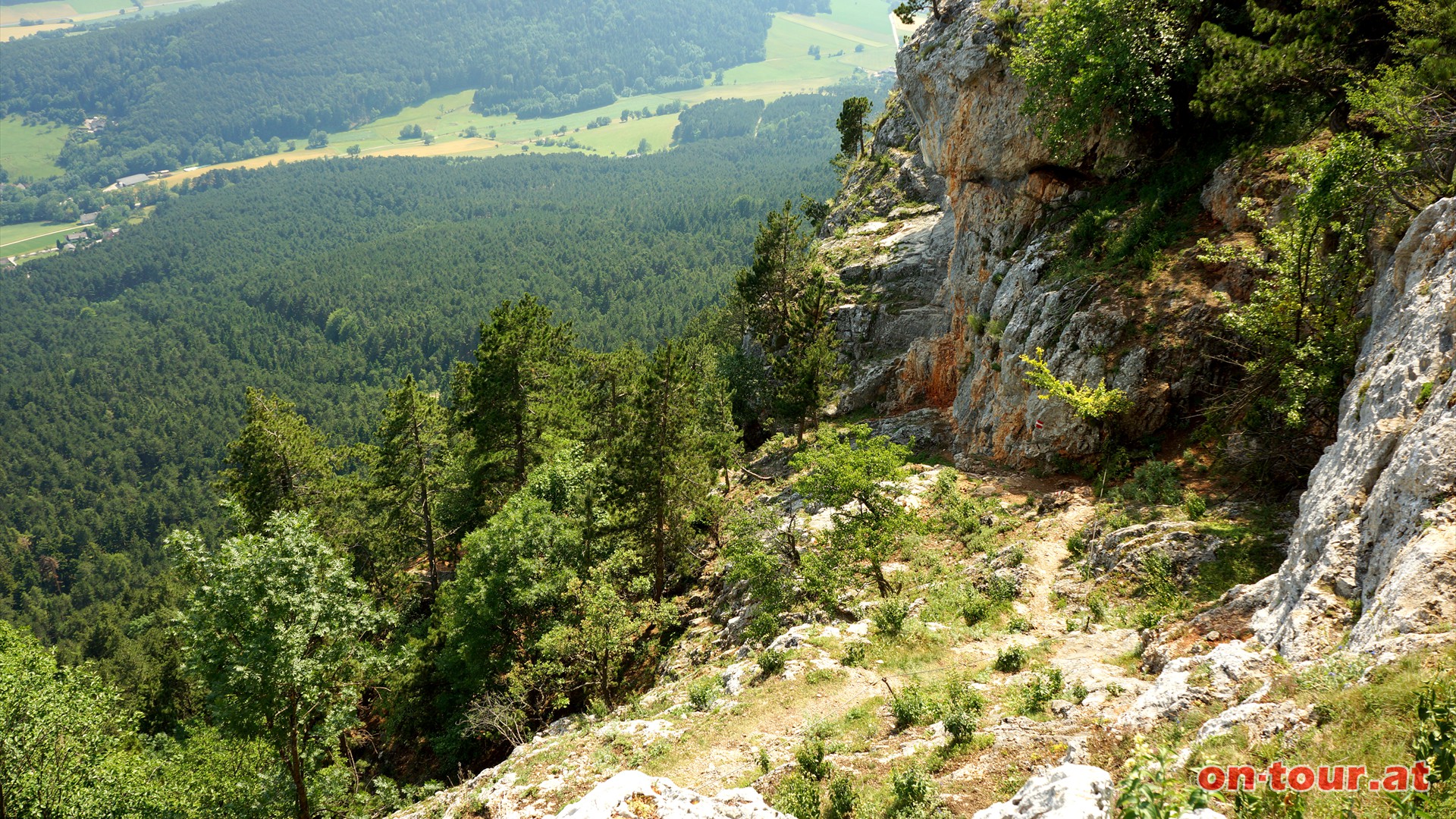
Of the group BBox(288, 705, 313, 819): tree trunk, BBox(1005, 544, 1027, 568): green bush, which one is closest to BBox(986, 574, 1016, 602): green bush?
BBox(1005, 544, 1027, 568): green bush

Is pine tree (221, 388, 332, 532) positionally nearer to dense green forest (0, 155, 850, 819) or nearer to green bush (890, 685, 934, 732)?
dense green forest (0, 155, 850, 819)

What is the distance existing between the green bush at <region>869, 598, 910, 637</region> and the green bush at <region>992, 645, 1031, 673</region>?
9.40 ft

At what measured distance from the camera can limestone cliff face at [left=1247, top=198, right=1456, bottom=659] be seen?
8.77 meters

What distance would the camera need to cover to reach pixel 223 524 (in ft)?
474

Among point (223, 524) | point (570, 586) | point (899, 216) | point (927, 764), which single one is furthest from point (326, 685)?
point (223, 524)

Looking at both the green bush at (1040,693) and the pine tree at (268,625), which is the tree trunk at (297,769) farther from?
the green bush at (1040,693)

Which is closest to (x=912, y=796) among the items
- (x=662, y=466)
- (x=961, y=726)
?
(x=961, y=726)

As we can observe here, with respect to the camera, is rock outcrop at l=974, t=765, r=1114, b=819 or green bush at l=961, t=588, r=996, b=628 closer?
rock outcrop at l=974, t=765, r=1114, b=819

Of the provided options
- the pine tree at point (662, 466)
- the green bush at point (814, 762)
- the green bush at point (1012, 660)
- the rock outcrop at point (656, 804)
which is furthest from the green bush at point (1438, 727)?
the pine tree at point (662, 466)

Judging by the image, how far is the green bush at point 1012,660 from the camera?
1480cm

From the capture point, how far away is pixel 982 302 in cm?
3266

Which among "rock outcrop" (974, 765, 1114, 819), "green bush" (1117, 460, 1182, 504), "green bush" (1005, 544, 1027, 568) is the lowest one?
"green bush" (1005, 544, 1027, 568)

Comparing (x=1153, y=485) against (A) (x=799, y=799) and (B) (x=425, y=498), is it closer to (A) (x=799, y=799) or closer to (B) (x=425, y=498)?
(A) (x=799, y=799)

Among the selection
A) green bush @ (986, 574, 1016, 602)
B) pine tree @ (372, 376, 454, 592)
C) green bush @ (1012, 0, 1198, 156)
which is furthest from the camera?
pine tree @ (372, 376, 454, 592)
